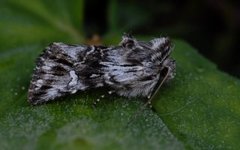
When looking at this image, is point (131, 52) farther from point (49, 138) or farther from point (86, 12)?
point (86, 12)

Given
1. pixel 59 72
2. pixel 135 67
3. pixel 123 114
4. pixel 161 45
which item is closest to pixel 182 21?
pixel 161 45

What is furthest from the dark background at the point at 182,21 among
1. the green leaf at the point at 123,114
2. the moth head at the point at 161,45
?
the moth head at the point at 161,45

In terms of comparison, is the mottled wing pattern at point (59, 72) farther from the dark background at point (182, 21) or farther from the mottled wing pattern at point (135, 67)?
the dark background at point (182, 21)

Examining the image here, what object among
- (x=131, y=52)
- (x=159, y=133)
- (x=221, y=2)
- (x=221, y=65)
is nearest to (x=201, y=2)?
(x=221, y=2)

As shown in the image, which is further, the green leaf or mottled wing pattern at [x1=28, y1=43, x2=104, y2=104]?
mottled wing pattern at [x1=28, y1=43, x2=104, y2=104]

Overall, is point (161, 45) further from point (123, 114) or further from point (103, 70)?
point (123, 114)

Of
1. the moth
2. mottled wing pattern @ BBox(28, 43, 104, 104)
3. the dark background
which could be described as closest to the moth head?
the moth

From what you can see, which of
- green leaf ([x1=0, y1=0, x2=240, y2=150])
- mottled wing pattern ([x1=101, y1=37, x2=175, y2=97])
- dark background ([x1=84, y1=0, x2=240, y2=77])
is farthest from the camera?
dark background ([x1=84, y1=0, x2=240, y2=77])

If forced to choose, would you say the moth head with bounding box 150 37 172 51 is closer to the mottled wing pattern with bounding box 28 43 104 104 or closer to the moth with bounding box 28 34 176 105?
the moth with bounding box 28 34 176 105
